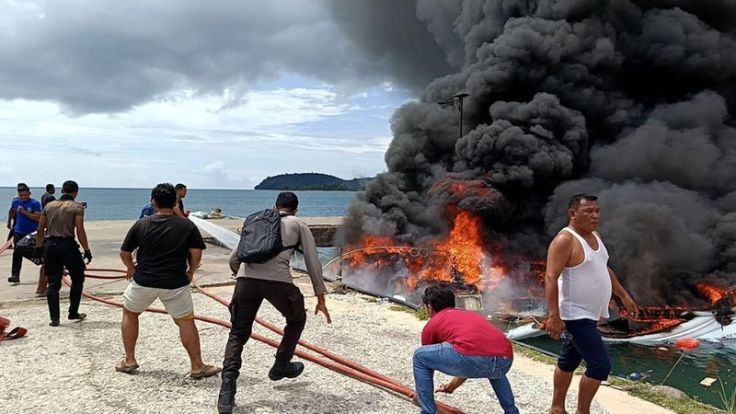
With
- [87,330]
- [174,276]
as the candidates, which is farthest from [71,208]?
[174,276]

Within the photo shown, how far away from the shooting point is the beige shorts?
181 inches

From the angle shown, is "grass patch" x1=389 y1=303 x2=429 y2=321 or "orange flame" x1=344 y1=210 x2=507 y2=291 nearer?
"grass patch" x1=389 y1=303 x2=429 y2=321

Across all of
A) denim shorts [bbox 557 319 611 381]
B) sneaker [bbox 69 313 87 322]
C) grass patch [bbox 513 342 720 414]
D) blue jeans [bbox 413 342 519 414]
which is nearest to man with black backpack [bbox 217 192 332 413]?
blue jeans [bbox 413 342 519 414]

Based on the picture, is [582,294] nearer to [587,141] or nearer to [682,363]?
[682,363]

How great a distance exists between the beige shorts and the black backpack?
33.7 inches

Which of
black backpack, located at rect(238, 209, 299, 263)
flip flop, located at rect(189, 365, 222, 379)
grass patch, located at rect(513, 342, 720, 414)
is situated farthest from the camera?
grass patch, located at rect(513, 342, 720, 414)

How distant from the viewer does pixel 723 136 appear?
81.7 feet

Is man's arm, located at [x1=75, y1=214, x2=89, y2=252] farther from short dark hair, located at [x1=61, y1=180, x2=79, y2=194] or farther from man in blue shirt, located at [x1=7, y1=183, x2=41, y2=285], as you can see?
man in blue shirt, located at [x1=7, y1=183, x2=41, y2=285]

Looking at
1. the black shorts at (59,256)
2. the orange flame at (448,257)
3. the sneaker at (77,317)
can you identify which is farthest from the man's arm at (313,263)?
the orange flame at (448,257)

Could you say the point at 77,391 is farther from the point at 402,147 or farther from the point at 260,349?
the point at 402,147

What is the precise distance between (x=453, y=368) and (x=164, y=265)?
2790 mm

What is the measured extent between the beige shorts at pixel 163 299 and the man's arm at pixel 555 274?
3.17 metres

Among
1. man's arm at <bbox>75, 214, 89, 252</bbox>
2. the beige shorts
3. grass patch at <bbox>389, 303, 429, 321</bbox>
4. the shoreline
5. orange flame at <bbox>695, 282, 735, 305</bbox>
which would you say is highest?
man's arm at <bbox>75, 214, 89, 252</bbox>

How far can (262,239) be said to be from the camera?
Result: 427 cm
